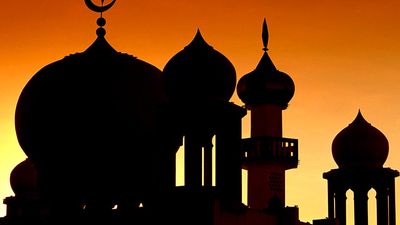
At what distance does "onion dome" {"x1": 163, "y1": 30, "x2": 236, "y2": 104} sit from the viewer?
3356cm

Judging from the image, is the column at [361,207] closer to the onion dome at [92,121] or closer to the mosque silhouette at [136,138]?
the mosque silhouette at [136,138]

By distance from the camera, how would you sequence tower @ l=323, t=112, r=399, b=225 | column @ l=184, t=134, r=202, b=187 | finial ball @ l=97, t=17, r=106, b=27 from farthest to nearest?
tower @ l=323, t=112, r=399, b=225
finial ball @ l=97, t=17, r=106, b=27
column @ l=184, t=134, r=202, b=187

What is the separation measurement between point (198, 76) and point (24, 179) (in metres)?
14.4

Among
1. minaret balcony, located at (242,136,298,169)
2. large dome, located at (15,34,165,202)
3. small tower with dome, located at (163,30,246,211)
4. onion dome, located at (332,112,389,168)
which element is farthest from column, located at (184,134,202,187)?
onion dome, located at (332,112,389,168)

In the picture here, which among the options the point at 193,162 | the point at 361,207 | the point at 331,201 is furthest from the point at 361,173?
the point at 193,162

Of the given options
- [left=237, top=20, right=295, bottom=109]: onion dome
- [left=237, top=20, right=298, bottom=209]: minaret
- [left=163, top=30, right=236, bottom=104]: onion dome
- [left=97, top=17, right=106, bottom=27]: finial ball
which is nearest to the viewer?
[left=163, top=30, right=236, bottom=104]: onion dome

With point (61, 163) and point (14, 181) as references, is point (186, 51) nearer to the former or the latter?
point (61, 163)

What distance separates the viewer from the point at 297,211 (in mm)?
37688

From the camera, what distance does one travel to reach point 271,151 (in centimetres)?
4238

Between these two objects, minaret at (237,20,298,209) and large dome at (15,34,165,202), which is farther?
minaret at (237,20,298,209)

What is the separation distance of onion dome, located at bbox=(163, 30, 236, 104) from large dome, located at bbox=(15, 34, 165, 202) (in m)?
1.69

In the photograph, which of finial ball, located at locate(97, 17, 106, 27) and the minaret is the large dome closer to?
finial ball, located at locate(97, 17, 106, 27)

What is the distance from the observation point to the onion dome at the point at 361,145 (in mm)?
41906

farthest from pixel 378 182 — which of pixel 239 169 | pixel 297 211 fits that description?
pixel 239 169
